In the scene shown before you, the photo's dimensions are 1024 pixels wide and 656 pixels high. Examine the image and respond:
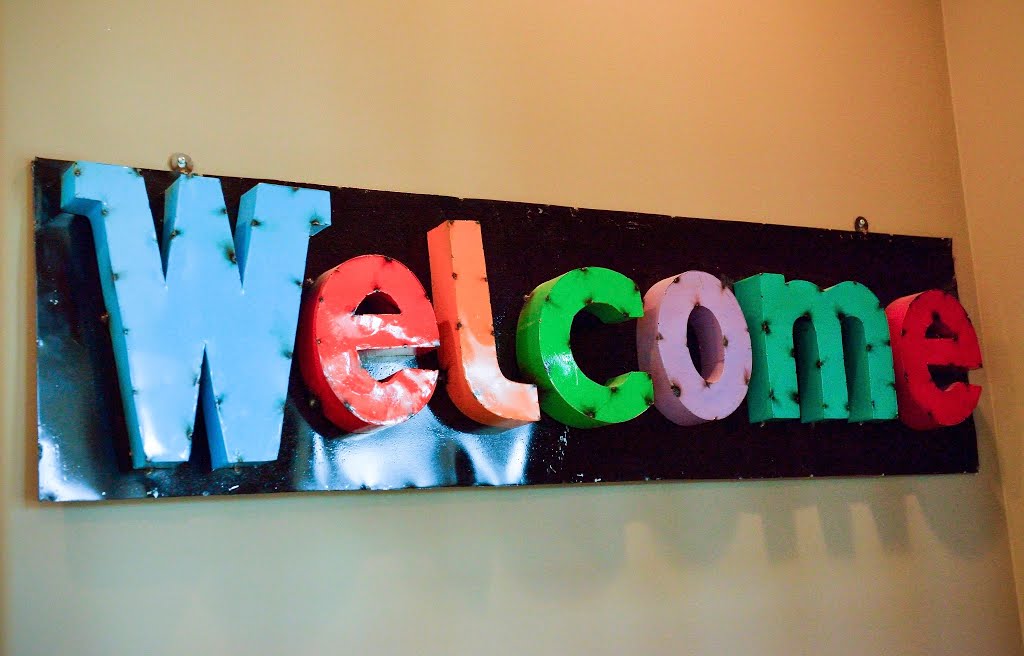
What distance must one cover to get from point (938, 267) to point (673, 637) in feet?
4.03

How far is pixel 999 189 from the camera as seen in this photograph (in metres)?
2.59

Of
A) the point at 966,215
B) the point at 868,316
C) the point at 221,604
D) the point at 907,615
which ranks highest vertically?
the point at 966,215

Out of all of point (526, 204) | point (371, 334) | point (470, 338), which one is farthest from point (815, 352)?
point (371, 334)

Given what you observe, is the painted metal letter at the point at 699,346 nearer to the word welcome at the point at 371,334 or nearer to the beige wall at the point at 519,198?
the word welcome at the point at 371,334

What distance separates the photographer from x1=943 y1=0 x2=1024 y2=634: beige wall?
8.25ft

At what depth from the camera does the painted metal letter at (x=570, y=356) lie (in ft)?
6.38

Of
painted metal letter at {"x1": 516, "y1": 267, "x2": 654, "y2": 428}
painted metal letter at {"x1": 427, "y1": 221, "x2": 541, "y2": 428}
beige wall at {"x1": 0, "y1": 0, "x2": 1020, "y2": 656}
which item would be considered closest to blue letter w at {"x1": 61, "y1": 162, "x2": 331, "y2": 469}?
beige wall at {"x1": 0, "y1": 0, "x2": 1020, "y2": 656}

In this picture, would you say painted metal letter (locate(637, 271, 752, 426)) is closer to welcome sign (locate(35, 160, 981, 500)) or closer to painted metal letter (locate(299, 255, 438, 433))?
welcome sign (locate(35, 160, 981, 500))

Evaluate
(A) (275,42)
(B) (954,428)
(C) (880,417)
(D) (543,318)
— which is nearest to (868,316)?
(C) (880,417)

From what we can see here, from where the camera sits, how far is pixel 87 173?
1705 millimetres

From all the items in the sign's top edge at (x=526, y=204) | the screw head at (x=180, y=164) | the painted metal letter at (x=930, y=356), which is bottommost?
the painted metal letter at (x=930, y=356)

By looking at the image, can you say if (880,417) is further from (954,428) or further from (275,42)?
(275,42)

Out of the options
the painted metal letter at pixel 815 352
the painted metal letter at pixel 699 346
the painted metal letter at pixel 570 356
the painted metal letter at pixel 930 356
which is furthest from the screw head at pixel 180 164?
the painted metal letter at pixel 930 356

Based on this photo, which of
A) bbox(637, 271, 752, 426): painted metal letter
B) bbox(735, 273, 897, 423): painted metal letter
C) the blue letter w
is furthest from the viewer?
bbox(735, 273, 897, 423): painted metal letter
